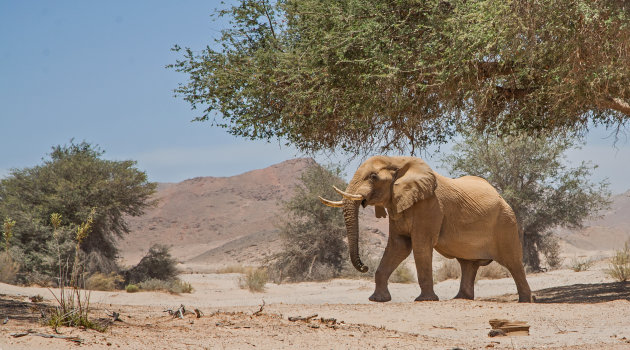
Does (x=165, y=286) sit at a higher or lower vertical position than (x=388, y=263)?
lower

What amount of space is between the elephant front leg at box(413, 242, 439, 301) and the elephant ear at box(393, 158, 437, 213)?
69 centimetres

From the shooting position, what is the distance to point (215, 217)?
6831cm

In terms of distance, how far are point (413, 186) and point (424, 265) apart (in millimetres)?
1345

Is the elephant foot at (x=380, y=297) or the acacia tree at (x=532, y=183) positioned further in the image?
the acacia tree at (x=532, y=183)

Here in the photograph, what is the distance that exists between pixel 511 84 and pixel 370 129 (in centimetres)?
324

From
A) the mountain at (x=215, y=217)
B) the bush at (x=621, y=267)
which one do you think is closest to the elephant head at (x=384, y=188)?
the bush at (x=621, y=267)

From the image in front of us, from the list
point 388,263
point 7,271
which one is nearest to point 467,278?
point 388,263

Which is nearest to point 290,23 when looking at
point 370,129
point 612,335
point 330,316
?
point 370,129

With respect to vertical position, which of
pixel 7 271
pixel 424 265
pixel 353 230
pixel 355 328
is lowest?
pixel 355 328

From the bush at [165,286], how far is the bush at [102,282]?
747 millimetres

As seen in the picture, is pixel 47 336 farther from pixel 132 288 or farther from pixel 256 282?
pixel 132 288

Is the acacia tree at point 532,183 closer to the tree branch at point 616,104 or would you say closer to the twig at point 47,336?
the tree branch at point 616,104

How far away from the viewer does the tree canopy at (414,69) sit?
10414 mm

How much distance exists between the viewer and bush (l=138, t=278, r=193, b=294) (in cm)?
2008
